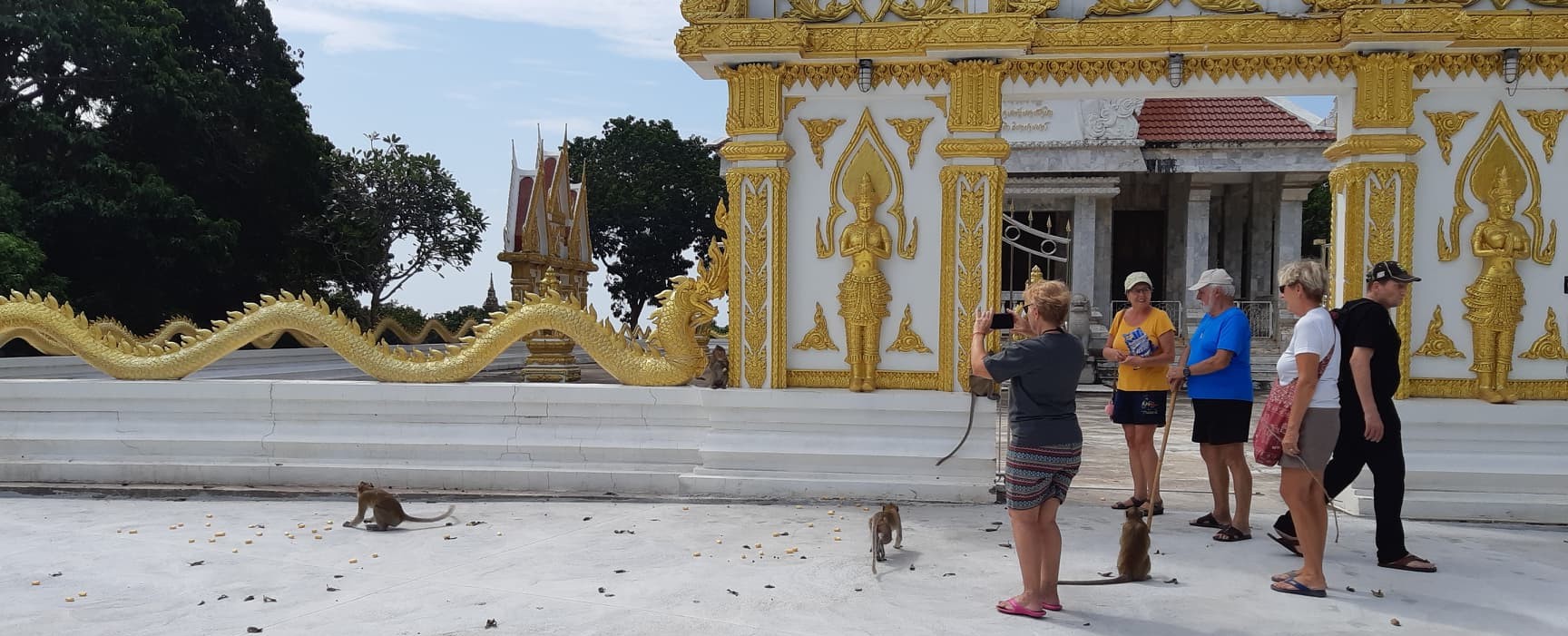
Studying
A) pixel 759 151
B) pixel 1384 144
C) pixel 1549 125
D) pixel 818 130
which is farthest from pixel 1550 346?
pixel 759 151

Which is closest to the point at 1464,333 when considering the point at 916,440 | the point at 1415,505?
the point at 1415,505

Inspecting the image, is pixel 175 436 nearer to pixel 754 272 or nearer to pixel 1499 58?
pixel 754 272

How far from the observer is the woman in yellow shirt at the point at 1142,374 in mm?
5793

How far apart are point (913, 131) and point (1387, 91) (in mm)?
2827

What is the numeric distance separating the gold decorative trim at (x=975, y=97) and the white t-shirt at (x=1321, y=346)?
103 inches

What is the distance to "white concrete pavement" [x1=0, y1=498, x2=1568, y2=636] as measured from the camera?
4176 mm

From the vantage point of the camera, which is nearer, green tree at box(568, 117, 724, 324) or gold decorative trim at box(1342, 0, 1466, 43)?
gold decorative trim at box(1342, 0, 1466, 43)

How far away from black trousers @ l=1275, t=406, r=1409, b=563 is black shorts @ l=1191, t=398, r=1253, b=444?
0.53 metres

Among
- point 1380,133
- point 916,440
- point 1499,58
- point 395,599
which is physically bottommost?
point 395,599

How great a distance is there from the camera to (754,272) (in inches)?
270

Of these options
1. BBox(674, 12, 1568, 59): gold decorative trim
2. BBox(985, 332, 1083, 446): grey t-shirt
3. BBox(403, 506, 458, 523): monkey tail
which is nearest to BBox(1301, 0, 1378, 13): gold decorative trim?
BBox(674, 12, 1568, 59): gold decorative trim

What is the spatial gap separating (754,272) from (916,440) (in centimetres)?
148

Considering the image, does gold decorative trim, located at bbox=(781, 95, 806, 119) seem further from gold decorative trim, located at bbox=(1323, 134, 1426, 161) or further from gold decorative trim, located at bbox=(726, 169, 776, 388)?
gold decorative trim, located at bbox=(1323, 134, 1426, 161)

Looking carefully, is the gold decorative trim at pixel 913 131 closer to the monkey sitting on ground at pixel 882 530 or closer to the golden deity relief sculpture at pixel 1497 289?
the monkey sitting on ground at pixel 882 530
